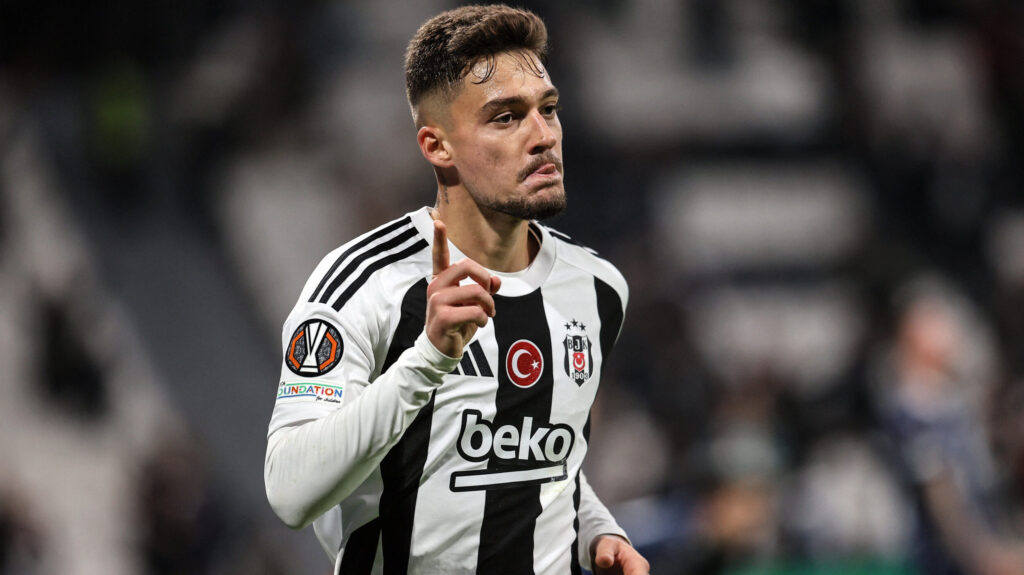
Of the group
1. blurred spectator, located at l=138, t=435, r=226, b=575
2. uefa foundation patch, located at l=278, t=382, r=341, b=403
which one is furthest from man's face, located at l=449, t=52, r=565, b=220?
blurred spectator, located at l=138, t=435, r=226, b=575

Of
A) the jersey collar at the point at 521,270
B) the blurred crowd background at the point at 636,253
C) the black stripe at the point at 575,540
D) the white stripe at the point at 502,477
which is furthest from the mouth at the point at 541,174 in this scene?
the blurred crowd background at the point at 636,253

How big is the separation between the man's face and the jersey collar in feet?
0.61

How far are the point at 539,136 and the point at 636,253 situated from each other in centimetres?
737

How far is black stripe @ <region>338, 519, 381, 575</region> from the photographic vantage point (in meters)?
2.72

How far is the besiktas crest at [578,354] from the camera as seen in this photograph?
9.55 feet

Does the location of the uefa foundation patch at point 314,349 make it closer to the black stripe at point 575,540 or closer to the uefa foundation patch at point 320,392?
the uefa foundation patch at point 320,392

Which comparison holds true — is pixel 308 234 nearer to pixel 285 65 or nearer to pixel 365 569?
pixel 285 65

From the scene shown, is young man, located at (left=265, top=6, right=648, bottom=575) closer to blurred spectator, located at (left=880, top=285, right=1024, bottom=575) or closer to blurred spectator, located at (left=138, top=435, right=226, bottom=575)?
blurred spectator, located at (left=880, top=285, right=1024, bottom=575)

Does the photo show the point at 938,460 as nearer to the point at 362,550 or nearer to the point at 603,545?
the point at 603,545

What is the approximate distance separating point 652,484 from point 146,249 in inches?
245

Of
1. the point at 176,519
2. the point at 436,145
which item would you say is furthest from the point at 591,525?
the point at 176,519

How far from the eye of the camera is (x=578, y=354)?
2.94m

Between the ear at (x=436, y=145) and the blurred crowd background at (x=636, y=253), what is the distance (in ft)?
12.7

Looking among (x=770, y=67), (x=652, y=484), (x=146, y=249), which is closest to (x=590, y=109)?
(x=770, y=67)
